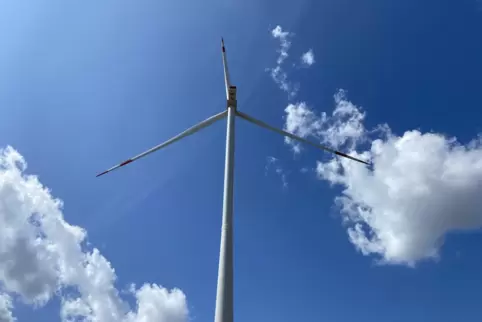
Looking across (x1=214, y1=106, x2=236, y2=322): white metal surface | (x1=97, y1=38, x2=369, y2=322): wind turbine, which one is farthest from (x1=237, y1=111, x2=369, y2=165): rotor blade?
(x1=214, y1=106, x2=236, y2=322): white metal surface

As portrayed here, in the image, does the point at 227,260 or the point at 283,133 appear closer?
the point at 227,260

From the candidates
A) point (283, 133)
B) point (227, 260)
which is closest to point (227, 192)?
point (227, 260)

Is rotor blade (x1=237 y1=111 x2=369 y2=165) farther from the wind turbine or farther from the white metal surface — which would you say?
the white metal surface

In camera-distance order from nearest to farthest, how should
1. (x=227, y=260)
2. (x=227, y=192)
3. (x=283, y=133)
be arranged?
(x=227, y=260) < (x=227, y=192) < (x=283, y=133)

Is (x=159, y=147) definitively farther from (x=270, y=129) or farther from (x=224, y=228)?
(x=224, y=228)

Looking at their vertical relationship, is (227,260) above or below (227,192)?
below

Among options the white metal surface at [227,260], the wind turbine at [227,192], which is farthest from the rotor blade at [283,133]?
the white metal surface at [227,260]

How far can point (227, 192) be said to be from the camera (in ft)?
104

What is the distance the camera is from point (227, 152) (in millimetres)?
35312

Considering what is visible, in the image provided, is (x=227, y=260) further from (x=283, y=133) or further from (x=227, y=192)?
(x=283, y=133)

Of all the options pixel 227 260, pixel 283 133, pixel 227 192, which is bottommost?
pixel 227 260

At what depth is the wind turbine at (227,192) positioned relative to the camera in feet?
82.2

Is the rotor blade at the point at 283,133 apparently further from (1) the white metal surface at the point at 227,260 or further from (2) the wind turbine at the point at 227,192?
(1) the white metal surface at the point at 227,260

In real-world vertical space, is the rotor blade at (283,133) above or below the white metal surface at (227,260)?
above
